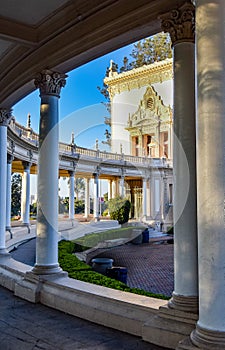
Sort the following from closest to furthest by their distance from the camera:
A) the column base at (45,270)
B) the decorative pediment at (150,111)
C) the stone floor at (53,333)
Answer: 1. the stone floor at (53,333)
2. the column base at (45,270)
3. the decorative pediment at (150,111)

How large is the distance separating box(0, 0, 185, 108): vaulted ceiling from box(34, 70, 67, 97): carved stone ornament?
0.13 metres

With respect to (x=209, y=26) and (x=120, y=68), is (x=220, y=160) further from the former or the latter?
(x=120, y=68)

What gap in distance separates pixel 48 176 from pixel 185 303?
3691 mm

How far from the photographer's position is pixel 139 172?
3956 cm

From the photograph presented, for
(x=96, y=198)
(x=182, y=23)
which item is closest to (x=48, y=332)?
(x=182, y=23)

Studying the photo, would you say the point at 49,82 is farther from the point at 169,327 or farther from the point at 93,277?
the point at 169,327

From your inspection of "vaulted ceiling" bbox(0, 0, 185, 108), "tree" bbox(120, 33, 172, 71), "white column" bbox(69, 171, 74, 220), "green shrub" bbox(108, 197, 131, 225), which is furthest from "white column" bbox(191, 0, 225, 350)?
"tree" bbox(120, 33, 172, 71)

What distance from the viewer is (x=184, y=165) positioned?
183 inches

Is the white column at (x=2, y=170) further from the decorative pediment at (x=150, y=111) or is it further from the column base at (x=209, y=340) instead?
the decorative pediment at (x=150, y=111)

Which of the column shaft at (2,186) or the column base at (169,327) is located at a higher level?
the column shaft at (2,186)

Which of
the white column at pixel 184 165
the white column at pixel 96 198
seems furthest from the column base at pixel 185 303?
the white column at pixel 96 198

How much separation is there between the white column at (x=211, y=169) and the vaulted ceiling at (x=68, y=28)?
134 cm

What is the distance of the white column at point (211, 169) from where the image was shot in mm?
3539

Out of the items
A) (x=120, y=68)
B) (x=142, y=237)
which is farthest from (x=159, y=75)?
(x=142, y=237)
